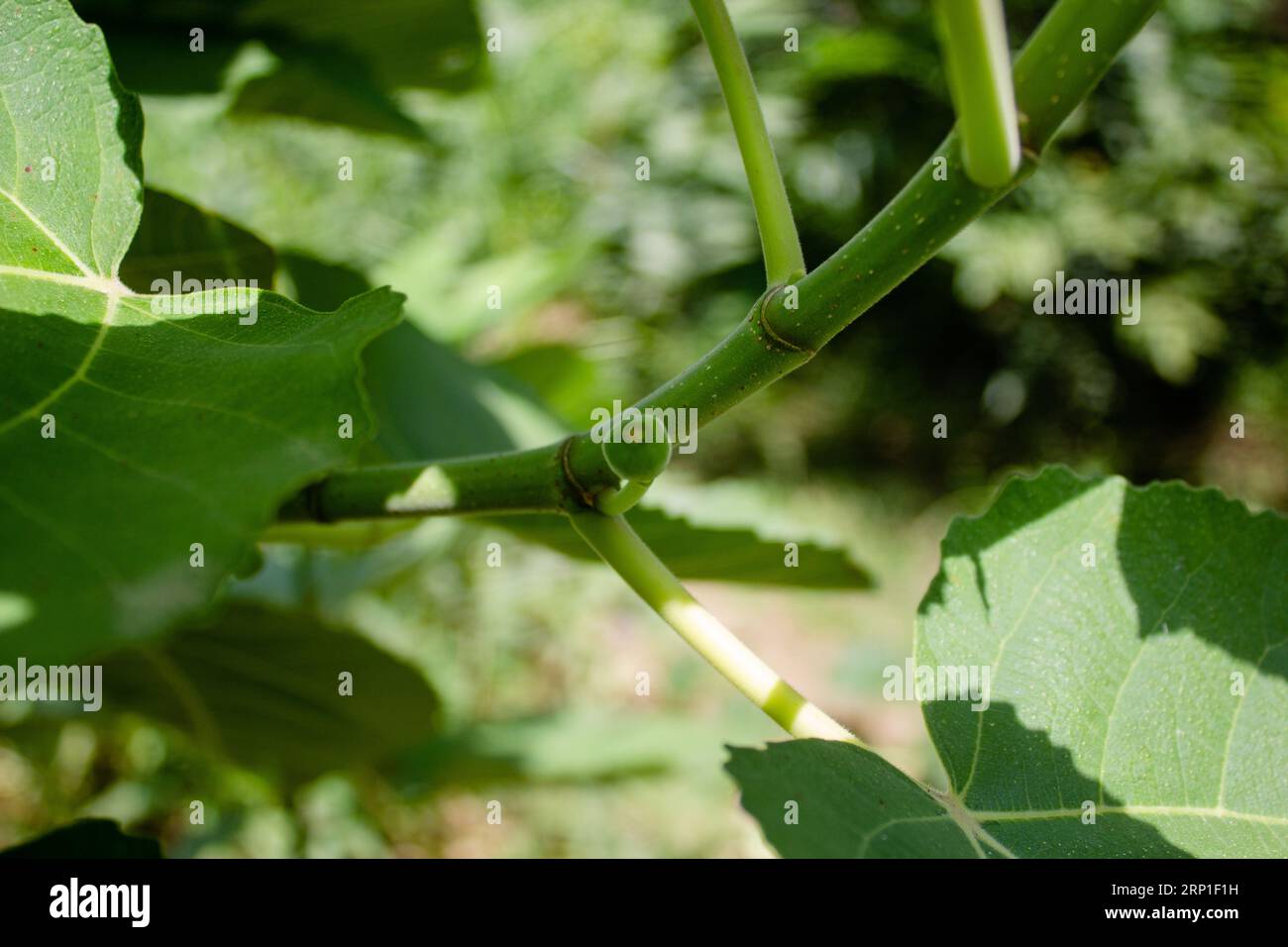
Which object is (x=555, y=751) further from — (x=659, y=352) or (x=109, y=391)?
(x=659, y=352)

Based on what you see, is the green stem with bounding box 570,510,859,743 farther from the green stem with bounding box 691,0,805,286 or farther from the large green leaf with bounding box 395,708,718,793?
the large green leaf with bounding box 395,708,718,793

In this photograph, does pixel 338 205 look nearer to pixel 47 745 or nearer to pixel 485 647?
pixel 485 647

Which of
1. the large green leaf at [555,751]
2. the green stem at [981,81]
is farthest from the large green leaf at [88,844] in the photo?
the large green leaf at [555,751]

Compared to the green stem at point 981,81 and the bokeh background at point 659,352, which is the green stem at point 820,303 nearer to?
the green stem at point 981,81

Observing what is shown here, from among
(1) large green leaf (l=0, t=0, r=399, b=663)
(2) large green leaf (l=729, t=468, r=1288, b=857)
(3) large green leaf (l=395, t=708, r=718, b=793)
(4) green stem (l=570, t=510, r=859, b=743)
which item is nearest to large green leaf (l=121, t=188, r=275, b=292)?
(1) large green leaf (l=0, t=0, r=399, b=663)

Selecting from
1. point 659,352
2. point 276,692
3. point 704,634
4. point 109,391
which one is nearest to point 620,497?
point 704,634

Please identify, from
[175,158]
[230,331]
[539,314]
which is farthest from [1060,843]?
[539,314]
